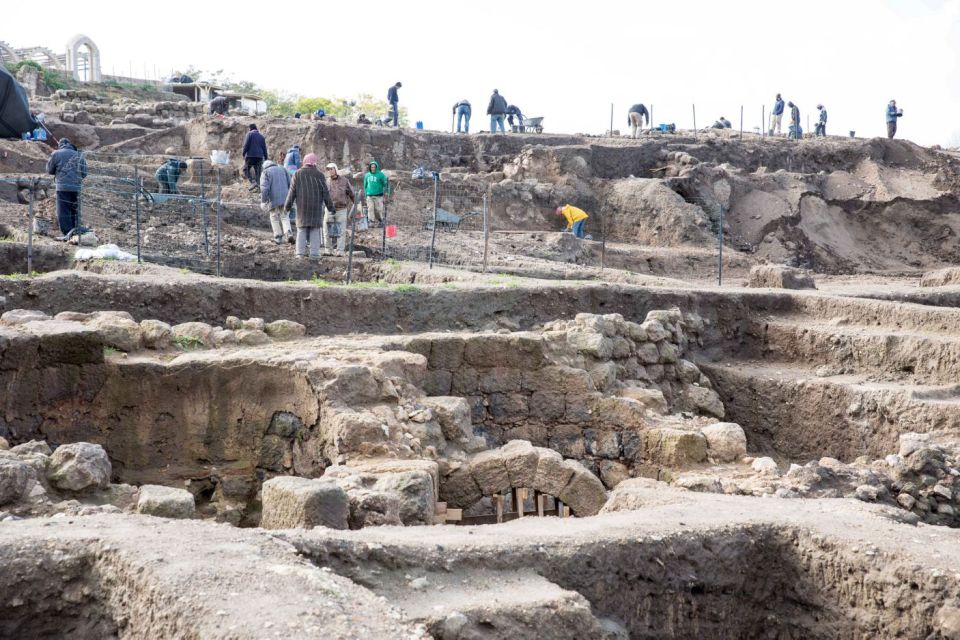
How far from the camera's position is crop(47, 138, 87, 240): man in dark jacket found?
46.9 feet

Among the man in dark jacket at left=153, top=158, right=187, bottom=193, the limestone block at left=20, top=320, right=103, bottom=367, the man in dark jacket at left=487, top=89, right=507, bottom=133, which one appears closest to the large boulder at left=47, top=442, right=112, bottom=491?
the limestone block at left=20, top=320, right=103, bottom=367

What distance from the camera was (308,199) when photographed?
13422mm

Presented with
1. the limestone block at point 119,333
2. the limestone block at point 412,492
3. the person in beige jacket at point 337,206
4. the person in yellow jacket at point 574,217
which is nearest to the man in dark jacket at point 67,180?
the person in beige jacket at point 337,206

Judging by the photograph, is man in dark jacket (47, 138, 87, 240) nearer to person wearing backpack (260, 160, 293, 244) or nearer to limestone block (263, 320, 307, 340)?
person wearing backpack (260, 160, 293, 244)

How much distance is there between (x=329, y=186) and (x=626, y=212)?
36.4 feet

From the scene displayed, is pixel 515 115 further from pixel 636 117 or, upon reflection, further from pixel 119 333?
pixel 119 333

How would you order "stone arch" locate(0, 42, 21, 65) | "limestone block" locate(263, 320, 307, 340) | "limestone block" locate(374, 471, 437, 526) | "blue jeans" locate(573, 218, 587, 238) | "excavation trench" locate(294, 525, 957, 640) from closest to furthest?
"excavation trench" locate(294, 525, 957, 640) → "limestone block" locate(374, 471, 437, 526) → "limestone block" locate(263, 320, 307, 340) → "blue jeans" locate(573, 218, 587, 238) → "stone arch" locate(0, 42, 21, 65)

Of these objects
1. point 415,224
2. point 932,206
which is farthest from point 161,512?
point 932,206

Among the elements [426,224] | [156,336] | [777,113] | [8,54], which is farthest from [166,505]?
[8,54]

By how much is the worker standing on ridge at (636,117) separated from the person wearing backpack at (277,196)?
→ 16.0 metres

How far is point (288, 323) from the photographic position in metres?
9.61

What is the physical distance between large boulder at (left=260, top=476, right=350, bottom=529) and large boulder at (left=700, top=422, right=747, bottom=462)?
13.3 feet

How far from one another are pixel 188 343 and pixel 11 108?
267 inches

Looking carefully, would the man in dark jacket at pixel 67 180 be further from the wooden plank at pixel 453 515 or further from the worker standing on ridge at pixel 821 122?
the worker standing on ridge at pixel 821 122
